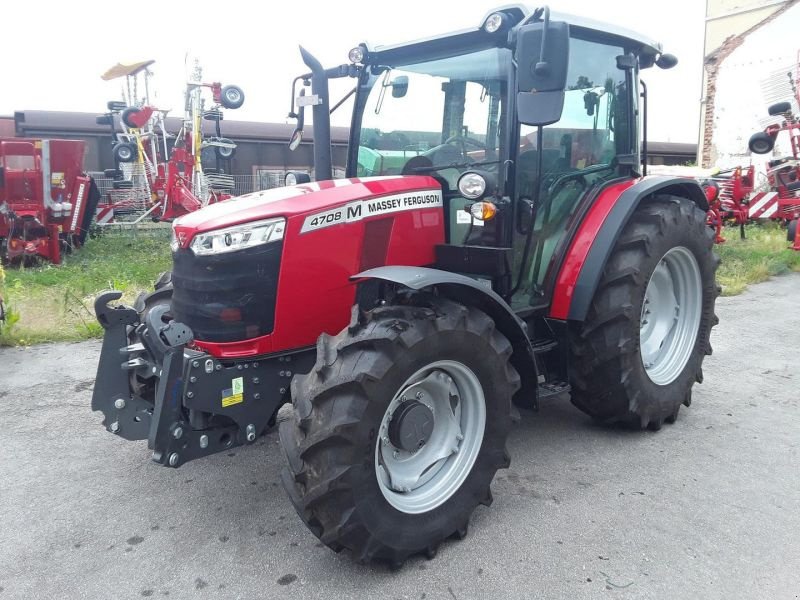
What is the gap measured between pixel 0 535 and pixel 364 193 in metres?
2.20

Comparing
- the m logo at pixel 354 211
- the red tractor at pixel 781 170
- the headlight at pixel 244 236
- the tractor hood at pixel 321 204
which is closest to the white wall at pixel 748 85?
the red tractor at pixel 781 170

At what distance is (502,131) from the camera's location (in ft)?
10.6

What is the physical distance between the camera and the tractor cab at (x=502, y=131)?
3197mm

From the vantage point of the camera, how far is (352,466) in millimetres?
2416

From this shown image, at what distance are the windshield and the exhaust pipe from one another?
22 cm

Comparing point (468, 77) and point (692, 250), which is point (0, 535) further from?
point (692, 250)

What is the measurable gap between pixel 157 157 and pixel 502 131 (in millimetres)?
10667

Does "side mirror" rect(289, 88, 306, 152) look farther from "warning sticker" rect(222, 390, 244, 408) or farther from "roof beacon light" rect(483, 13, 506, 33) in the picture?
"warning sticker" rect(222, 390, 244, 408)

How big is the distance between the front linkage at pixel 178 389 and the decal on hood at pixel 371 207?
607 millimetres

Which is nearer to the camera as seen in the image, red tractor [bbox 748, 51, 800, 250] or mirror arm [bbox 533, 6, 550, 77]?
mirror arm [bbox 533, 6, 550, 77]

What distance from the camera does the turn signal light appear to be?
3119 mm

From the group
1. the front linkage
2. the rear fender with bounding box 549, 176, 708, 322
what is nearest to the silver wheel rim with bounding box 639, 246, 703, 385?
the rear fender with bounding box 549, 176, 708, 322

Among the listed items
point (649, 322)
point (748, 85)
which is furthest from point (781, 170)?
point (649, 322)

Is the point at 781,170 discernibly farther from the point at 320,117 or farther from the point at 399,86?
the point at 320,117
